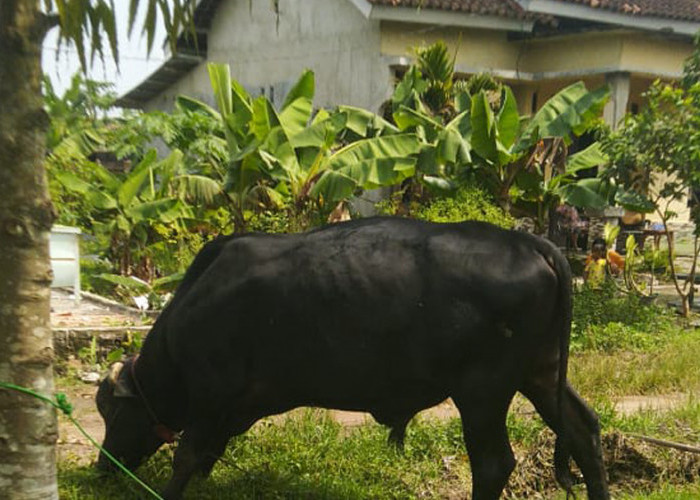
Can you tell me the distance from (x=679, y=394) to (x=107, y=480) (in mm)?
4817

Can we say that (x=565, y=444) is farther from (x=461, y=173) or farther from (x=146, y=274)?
(x=146, y=274)

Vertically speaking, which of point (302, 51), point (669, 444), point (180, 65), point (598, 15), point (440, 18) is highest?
point (598, 15)

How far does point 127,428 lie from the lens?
14.5 feet

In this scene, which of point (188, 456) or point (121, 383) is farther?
point (121, 383)

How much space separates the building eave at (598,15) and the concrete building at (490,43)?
0.06 ft

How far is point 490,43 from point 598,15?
213cm

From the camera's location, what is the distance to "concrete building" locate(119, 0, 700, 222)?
13.9 metres

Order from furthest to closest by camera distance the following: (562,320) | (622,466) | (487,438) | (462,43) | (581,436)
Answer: (462,43) < (622,466) < (581,436) < (562,320) < (487,438)

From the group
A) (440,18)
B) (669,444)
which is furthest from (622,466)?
(440,18)

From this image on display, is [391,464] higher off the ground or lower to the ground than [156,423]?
lower

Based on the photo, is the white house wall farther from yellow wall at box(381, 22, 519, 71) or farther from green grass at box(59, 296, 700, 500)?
green grass at box(59, 296, 700, 500)

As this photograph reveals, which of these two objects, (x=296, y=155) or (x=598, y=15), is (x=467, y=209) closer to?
(x=296, y=155)

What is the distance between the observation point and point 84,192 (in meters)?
10.5

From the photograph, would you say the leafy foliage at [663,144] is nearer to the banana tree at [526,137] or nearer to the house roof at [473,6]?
the banana tree at [526,137]
